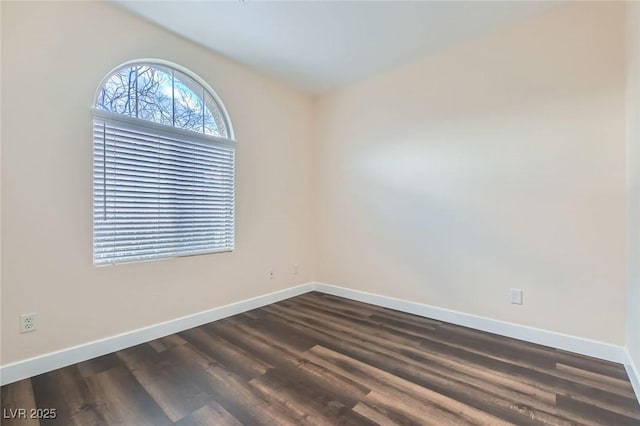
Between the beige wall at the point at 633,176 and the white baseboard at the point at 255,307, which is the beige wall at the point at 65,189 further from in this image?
the beige wall at the point at 633,176

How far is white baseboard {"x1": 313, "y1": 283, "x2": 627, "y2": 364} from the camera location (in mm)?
2135

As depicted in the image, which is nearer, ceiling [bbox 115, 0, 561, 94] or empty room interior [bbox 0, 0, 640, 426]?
empty room interior [bbox 0, 0, 640, 426]

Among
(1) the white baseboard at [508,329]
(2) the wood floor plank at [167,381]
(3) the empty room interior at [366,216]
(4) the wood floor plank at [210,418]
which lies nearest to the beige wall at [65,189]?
(3) the empty room interior at [366,216]

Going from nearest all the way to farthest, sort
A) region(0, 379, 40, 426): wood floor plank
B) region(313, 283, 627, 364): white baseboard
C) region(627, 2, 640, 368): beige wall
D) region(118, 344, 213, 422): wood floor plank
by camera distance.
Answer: region(0, 379, 40, 426): wood floor plank
region(118, 344, 213, 422): wood floor plank
region(627, 2, 640, 368): beige wall
region(313, 283, 627, 364): white baseboard

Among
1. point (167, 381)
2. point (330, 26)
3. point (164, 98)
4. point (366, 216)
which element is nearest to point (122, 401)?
point (167, 381)

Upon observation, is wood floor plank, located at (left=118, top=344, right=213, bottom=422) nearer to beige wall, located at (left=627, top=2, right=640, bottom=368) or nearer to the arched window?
the arched window

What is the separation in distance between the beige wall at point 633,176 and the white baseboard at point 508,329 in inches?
7.8

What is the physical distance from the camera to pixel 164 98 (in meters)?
2.62

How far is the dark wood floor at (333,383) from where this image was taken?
1542 millimetres

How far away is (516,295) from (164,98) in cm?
355

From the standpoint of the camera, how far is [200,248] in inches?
112

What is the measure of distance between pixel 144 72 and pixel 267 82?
4.36ft

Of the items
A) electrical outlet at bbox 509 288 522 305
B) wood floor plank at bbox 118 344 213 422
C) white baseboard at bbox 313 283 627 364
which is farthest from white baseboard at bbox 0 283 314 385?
electrical outlet at bbox 509 288 522 305

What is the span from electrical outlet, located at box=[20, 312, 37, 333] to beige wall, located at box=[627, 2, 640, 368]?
3748 mm
